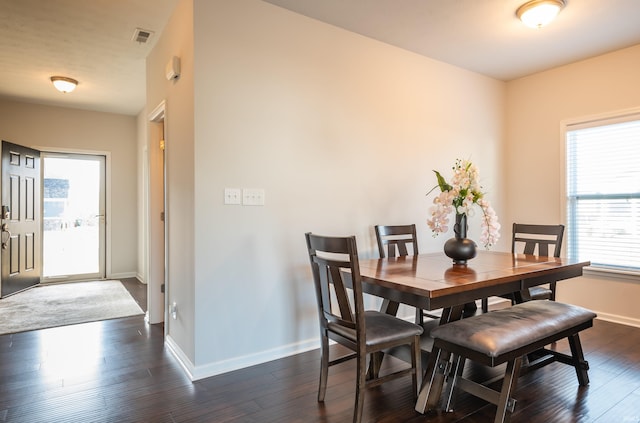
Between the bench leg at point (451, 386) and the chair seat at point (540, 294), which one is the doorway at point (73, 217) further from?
the chair seat at point (540, 294)

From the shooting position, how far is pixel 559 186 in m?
4.21

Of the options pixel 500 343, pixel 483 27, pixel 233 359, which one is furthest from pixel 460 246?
pixel 483 27

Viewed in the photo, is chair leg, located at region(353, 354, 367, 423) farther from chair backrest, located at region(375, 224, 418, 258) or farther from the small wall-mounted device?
the small wall-mounted device

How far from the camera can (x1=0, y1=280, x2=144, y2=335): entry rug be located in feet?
12.4

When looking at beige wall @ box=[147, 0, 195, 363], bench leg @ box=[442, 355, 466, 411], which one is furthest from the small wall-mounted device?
bench leg @ box=[442, 355, 466, 411]

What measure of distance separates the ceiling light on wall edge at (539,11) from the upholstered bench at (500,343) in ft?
6.98

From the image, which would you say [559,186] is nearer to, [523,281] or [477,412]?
[523,281]

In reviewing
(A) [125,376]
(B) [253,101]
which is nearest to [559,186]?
(B) [253,101]

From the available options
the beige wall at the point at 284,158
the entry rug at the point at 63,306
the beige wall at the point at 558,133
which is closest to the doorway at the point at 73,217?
the entry rug at the point at 63,306

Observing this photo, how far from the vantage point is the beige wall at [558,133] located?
371 centimetres

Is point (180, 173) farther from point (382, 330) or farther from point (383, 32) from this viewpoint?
point (383, 32)

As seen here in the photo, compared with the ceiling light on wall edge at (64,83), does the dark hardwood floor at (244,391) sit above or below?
below

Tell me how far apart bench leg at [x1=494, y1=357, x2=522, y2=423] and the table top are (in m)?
0.37

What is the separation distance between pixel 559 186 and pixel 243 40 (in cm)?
370
